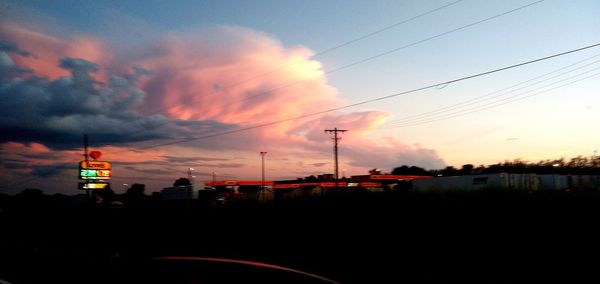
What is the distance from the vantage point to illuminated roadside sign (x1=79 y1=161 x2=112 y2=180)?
46.9m

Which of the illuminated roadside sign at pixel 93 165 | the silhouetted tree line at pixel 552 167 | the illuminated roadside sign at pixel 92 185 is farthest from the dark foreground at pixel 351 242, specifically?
the silhouetted tree line at pixel 552 167

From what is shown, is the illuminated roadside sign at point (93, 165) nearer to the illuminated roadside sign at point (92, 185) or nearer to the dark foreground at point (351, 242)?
the illuminated roadside sign at point (92, 185)

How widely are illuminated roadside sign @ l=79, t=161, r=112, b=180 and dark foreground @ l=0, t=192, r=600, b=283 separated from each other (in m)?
16.9

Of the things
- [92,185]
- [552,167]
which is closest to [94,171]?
[92,185]

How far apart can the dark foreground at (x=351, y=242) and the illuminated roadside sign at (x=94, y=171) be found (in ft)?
55.3

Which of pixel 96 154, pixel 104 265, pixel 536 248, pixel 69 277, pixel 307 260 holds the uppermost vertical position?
pixel 96 154

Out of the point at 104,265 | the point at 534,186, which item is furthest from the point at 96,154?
the point at 104,265

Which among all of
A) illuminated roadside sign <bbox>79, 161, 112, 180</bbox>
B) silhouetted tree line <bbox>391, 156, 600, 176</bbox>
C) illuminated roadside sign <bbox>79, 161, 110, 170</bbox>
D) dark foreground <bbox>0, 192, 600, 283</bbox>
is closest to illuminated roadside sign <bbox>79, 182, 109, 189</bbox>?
illuminated roadside sign <bbox>79, 161, 112, 180</bbox>

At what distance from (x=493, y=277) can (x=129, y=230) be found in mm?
23307

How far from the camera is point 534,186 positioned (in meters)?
40.1

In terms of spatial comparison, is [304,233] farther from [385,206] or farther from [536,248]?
[536,248]

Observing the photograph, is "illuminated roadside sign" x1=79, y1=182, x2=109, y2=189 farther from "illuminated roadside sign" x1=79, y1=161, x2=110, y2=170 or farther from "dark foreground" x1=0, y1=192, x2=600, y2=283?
"dark foreground" x1=0, y1=192, x2=600, y2=283

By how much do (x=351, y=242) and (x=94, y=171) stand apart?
35.9m

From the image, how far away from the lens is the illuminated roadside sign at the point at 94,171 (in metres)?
46.9
